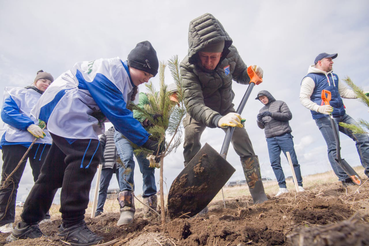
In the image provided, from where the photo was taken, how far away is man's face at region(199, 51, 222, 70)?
2.62 m

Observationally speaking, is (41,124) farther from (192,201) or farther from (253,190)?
(253,190)

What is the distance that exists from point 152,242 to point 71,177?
78 centimetres

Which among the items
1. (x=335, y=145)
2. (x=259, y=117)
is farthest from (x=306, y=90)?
(x=259, y=117)

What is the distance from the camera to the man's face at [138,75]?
1.96 metres

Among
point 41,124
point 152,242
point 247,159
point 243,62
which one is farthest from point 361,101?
point 41,124

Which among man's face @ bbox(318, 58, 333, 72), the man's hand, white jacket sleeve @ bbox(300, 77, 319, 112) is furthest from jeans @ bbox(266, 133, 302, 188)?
the man's hand

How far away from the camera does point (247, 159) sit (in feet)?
9.04

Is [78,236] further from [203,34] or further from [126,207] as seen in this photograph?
[203,34]

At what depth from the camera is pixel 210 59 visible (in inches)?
105

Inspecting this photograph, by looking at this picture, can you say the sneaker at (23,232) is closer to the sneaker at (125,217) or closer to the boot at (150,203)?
the sneaker at (125,217)

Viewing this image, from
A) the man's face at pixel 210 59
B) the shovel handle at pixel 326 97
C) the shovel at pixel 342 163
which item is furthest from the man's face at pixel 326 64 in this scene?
the man's face at pixel 210 59

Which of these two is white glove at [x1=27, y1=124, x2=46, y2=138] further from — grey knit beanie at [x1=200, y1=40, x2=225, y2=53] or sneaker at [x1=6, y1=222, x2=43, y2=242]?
grey knit beanie at [x1=200, y1=40, x2=225, y2=53]

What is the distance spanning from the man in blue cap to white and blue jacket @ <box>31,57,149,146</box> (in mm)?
3187

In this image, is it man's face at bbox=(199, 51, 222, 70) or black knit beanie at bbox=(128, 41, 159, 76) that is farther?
man's face at bbox=(199, 51, 222, 70)
